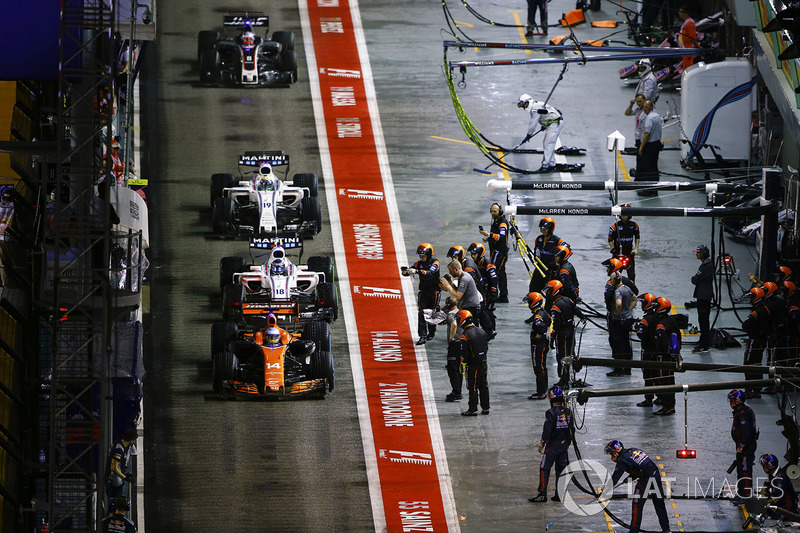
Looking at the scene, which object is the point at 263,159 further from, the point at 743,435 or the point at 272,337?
the point at 743,435

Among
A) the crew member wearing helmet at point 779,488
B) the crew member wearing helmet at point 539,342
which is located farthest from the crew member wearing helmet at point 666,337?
the crew member wearing helmet at point 779,488

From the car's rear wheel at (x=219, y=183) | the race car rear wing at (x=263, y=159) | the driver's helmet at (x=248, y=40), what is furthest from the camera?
the driver's helmet at (x=248, y=40)

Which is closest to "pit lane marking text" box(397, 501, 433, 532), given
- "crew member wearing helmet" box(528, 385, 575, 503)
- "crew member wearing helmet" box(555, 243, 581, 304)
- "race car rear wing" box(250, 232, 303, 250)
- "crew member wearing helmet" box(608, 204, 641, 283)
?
"crew member wearing helmet" box(528, 385, 575, 503)

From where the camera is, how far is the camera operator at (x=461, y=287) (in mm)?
28406

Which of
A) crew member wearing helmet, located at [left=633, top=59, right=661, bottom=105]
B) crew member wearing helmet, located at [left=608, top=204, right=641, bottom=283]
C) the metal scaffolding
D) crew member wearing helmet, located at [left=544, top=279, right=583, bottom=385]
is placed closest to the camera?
the metal scaffolding

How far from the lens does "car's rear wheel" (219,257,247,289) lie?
29.6 meters

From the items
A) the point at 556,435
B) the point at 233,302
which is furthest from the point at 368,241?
the point at 556,435

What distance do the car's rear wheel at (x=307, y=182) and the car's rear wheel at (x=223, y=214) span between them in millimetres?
1492

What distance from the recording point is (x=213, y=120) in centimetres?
3675

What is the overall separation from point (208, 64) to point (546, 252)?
433 inches

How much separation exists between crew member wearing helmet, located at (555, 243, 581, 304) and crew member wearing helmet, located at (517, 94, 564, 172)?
5.69 meters

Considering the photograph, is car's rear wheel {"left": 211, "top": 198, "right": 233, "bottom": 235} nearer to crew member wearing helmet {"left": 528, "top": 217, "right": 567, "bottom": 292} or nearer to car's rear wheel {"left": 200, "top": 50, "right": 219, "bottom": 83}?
crew member wearing helmet {"left": 528, "top": 217, "right": 567, "bottom": 292}

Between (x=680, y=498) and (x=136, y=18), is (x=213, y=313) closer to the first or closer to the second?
(x=136, y=18)

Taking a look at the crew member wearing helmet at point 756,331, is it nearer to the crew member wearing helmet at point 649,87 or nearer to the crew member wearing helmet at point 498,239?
the crew member wearing helmet at point 498,239
